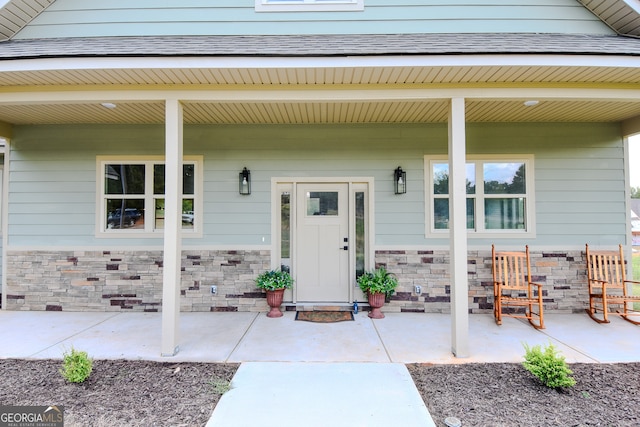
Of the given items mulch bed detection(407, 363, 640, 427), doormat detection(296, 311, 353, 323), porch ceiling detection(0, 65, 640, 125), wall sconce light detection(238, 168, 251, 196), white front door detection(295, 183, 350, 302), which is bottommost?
mulch bed detection(407, 363, 640, 427)

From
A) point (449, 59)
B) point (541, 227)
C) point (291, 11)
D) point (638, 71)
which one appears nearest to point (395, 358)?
point (449, 59)

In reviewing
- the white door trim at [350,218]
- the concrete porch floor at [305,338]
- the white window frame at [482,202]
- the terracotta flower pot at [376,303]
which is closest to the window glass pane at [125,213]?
the concrete porch floor at [305,338]

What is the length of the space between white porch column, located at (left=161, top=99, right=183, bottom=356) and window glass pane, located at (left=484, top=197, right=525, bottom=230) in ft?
14.1

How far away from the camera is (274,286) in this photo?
15.3 feet

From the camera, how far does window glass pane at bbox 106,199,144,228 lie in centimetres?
511

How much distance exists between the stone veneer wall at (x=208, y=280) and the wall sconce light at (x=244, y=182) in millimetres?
922

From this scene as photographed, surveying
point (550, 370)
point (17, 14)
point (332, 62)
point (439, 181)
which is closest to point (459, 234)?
point (550, 370)

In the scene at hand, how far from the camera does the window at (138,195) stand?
506cm

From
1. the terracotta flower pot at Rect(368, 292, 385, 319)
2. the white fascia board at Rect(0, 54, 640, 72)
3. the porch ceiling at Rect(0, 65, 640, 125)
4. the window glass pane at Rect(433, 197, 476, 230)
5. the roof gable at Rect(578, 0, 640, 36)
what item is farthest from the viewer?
the window glass pane at Rect(433, 197, 476, 230)

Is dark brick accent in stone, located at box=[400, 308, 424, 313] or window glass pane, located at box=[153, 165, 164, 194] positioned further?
window glass pane, located at box=[153, 165, 164, 194]

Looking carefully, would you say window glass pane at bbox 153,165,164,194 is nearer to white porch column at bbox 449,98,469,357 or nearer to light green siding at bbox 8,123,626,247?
light green siding at bbox 8,123,626,247

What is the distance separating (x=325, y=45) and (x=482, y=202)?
3259mm

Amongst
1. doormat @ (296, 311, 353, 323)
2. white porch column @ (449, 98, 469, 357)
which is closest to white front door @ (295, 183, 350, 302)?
doormat @ (296, 311, 353, 323)

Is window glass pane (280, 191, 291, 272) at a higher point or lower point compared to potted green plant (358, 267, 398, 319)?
higher
